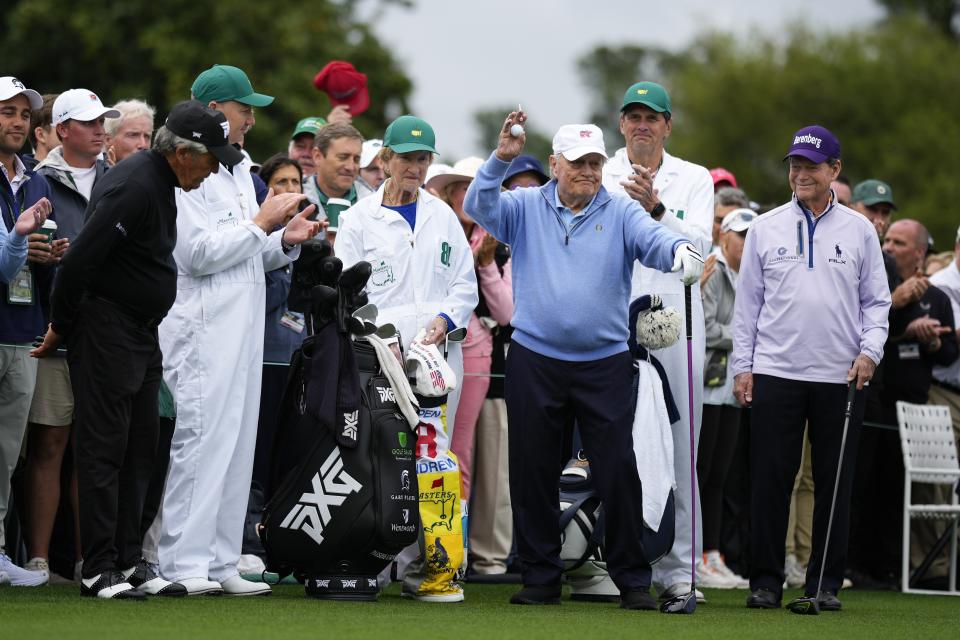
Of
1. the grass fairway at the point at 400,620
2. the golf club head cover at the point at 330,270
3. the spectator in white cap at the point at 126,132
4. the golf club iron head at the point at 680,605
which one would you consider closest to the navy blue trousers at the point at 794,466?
the grass fairway at the point at 400,620

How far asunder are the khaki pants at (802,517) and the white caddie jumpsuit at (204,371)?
4.66 meters

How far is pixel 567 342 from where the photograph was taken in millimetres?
7578

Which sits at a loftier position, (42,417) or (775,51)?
(775,51)

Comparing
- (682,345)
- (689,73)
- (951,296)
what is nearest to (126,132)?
(682,345)

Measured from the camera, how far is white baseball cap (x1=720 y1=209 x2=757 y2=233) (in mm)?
10297

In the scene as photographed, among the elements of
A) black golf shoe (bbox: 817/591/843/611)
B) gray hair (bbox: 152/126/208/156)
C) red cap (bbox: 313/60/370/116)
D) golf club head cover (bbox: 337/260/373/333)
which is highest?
red cap (bbox: 313/60/370/116)

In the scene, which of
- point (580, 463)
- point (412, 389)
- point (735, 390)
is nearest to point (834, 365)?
point (735, 390)

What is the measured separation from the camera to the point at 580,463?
8.70 meters

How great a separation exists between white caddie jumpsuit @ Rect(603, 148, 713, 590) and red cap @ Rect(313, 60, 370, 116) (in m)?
3.52

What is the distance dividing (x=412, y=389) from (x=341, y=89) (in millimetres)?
3934

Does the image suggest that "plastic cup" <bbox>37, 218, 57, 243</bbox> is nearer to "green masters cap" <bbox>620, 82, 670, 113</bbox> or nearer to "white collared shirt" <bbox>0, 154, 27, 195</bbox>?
"white collared shirt" <bbox>0, 154, 27, 195</bbox>

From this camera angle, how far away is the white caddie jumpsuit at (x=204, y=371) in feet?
24.3

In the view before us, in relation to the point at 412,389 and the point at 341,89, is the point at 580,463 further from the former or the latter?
the point at 341,89

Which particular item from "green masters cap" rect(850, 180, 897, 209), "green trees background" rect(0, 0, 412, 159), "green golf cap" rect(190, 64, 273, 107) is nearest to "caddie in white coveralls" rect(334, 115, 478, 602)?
"green golf cap" rect(190, 64, 273, 107)
